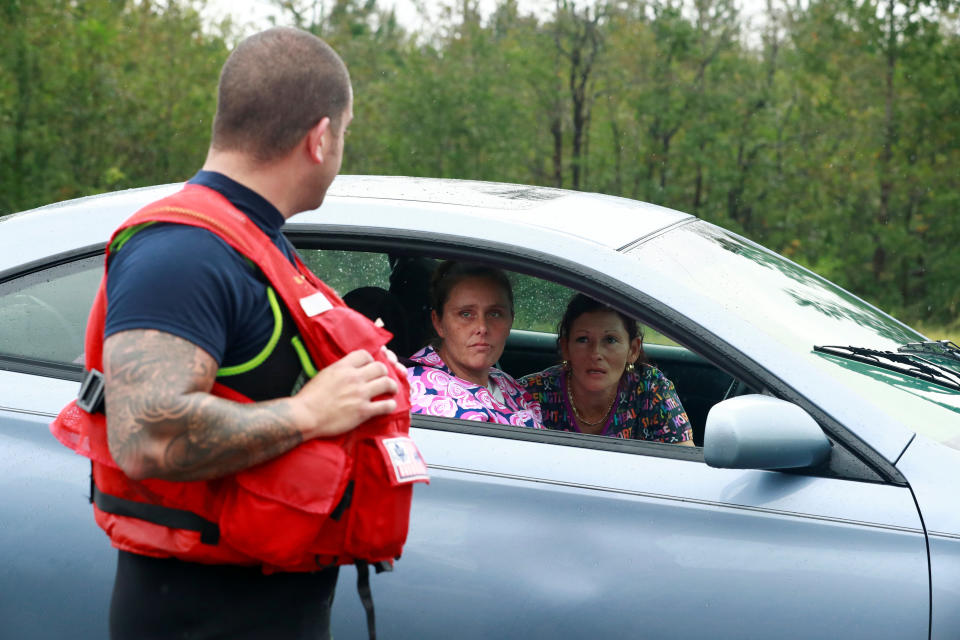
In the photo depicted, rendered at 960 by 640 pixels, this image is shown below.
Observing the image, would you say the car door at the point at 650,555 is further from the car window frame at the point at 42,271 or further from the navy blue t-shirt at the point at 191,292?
the car window frame at the point at 42,271

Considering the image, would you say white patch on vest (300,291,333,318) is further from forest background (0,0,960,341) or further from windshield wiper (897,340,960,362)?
forest background (0,0,960,341)

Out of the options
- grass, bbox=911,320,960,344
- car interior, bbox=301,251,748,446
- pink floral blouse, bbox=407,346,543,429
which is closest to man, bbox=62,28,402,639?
pink floral blouse, bbox=407,346,543,429

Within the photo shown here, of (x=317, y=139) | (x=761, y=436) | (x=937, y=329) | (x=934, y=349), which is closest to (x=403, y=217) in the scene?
(x=317, y=139)

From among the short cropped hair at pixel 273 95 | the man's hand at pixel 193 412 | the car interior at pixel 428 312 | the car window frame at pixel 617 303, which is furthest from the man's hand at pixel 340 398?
the car interior at pixel 428 312

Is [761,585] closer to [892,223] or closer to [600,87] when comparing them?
[892,223]

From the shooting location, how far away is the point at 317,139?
5.35 feet

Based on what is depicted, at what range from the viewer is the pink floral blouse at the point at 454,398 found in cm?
265

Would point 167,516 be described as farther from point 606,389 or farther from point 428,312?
point 606,389

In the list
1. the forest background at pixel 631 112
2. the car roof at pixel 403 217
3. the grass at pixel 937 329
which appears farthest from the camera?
the forest background at pixel 631 112

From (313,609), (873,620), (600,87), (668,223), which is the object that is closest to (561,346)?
(668,223)

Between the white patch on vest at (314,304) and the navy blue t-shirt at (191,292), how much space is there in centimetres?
5

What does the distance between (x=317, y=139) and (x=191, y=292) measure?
0.33 metres

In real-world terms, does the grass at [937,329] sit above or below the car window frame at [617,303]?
below

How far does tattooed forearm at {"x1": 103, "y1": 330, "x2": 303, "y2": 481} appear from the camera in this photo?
1.45 meters
